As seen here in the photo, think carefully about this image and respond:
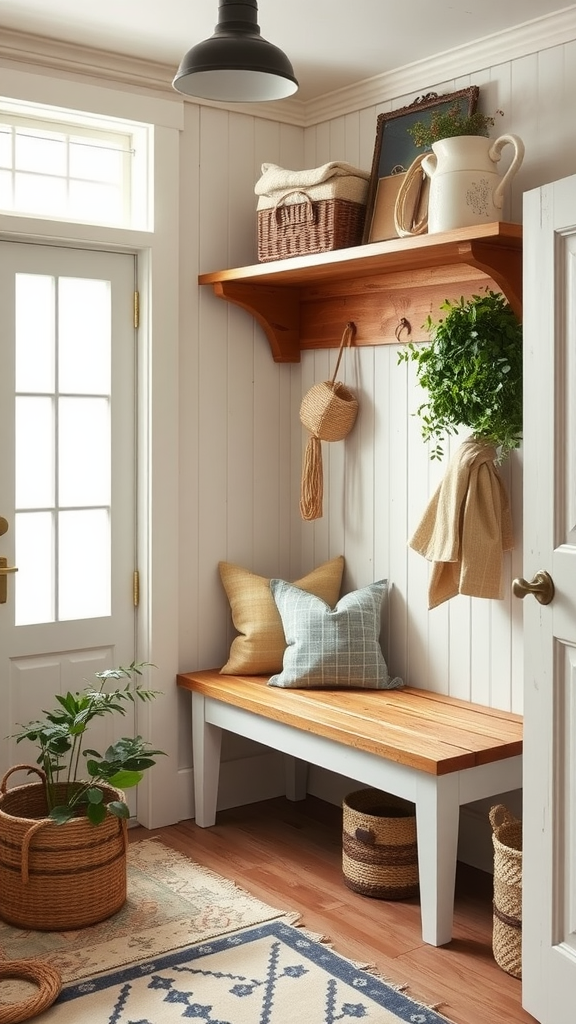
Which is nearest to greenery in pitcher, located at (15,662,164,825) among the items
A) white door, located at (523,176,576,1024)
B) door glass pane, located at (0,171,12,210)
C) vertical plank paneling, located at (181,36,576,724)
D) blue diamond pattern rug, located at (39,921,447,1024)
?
blue diamond pattern rug, located at (39,921,447,1024)

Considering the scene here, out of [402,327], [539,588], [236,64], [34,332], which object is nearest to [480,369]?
[402,327]

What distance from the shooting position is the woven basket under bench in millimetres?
3359

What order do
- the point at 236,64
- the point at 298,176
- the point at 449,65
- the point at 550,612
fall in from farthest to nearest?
1. the point at 298,176
2. the point at 449,65
3. the point at 550,612
4. the point at 236,64

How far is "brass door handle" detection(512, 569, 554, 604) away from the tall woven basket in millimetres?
1328

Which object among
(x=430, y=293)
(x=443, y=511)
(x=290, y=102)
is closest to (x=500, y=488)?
(x=443, y=511)

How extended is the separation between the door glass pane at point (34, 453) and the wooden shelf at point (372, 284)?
2.45ft

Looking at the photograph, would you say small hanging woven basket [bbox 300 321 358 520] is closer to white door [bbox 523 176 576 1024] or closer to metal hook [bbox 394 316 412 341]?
metal hook [bbox 394 316 412 341]

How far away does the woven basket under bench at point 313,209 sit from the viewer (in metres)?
3.36

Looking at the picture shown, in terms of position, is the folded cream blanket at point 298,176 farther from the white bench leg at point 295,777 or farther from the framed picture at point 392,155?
the white bench leg at point 295,777

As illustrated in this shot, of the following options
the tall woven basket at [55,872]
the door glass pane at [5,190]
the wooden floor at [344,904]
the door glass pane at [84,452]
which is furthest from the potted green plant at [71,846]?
the door glass pane at [5,190]

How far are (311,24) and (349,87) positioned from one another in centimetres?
58

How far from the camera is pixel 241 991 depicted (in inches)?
102

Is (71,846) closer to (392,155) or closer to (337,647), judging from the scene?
(337,647)

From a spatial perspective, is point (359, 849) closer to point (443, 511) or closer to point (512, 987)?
point (512, 987)
